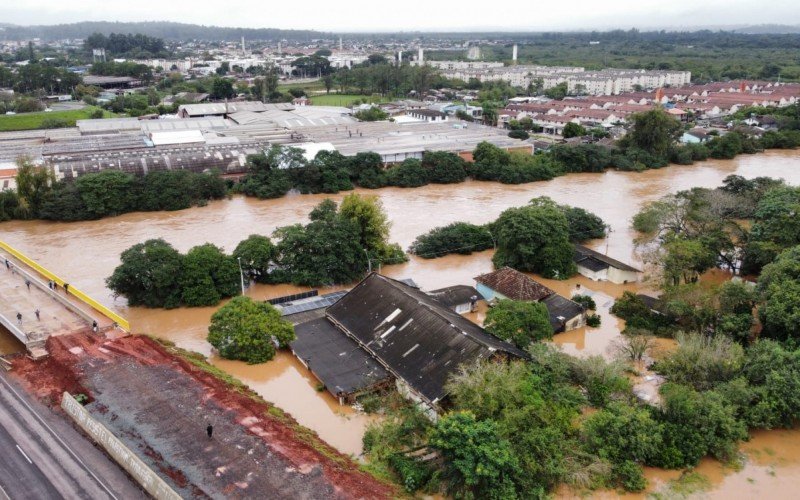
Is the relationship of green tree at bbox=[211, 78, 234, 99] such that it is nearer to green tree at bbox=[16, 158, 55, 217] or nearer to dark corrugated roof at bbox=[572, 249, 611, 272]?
green tree at bbox=[16, 158, 55, 217]

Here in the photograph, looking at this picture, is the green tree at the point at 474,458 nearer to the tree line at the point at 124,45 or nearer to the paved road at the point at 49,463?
the paved road at the point at 49,463

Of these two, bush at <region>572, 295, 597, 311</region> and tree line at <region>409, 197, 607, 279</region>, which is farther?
tree line at <region>409, 197, 607, 279</region>

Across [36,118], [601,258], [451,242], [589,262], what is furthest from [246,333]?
[36,118]

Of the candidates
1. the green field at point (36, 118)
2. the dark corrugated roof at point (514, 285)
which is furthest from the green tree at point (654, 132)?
the green field at point (36, 118)

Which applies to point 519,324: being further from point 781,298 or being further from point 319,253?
point 319,253

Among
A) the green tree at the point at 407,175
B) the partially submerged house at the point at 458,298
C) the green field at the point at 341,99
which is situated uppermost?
the green field at the point at 341,99

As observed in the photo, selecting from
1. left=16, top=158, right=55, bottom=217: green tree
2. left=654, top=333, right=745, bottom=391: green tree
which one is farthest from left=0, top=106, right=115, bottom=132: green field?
left=654, top=333, right=745, bottom=391: green tree

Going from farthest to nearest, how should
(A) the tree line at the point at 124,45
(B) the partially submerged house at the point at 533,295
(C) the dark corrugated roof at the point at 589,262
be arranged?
(A) the tree line at the point at 124,45 < (C) the dark corrugated roof at the point at 589,262 < (B) the partially submerged house at the point at 533,295
